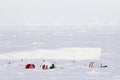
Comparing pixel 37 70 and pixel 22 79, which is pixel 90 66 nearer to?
pixel 37 70

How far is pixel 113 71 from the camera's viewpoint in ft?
60.0

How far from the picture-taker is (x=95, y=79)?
15.8 metres

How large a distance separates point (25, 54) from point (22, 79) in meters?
12.1

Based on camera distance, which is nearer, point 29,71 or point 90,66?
point 29,71

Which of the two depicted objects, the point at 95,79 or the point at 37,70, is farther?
the point at 37,70

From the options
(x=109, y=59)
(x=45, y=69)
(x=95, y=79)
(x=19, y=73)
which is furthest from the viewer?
(x=109, y=59)

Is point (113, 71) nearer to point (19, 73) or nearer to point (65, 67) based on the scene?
point (65, 67)

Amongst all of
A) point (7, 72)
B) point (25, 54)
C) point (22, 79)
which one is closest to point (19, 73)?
point (7, 72)

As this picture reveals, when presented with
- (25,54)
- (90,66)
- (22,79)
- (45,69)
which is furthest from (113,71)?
(25,54)

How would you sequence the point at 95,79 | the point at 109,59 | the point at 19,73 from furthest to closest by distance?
the point at 109,59 < the point at 19,73 < the point at 95,79

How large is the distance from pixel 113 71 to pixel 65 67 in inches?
107

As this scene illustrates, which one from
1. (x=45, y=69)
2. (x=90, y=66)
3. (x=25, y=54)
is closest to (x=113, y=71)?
(x=90, y=66)

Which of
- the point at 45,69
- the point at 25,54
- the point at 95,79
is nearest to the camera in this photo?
the point at 95,79

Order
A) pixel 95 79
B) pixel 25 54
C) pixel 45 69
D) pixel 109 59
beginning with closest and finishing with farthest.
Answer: pixel 95 79 → pixel 45 69 → pixel 109 59 → pixel 25 54
